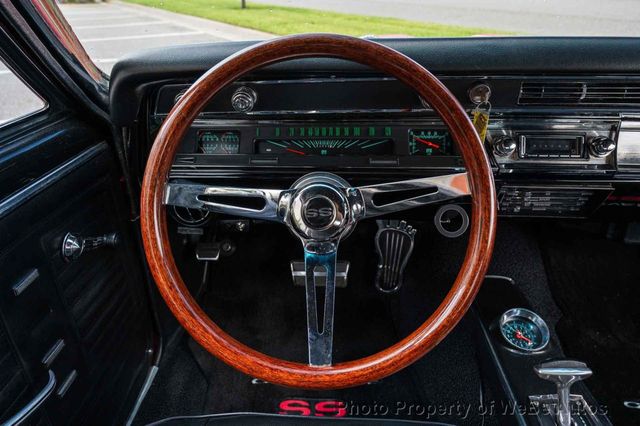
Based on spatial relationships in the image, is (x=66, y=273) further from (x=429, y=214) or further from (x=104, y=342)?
(x=429, y=214)

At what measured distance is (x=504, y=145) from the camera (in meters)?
1.52

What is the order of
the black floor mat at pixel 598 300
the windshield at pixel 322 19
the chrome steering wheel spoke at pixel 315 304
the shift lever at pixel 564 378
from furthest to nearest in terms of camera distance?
the black floor mat at pixel 598 300 < the windshield at pixel 322 19 < the shift lever at pixel 564 378 < the chrome steering wheel spoke at pixel 315 304

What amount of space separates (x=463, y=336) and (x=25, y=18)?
6.07 feet

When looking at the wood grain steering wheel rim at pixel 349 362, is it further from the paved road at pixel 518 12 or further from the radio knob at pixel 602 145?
the paved road at pixel 518 12

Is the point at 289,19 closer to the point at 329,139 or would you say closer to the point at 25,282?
the point at 329,139

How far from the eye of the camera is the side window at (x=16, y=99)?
1.47m

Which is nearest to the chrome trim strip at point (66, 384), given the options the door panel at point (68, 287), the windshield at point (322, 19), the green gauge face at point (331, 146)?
the door panel at point (68, 287)

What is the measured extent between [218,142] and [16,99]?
24.6 inches

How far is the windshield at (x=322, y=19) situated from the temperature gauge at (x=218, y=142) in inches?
12.7

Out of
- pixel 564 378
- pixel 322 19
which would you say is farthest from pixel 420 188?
pixel 322 19

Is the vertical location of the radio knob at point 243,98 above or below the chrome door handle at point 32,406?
above

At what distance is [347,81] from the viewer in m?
1.47

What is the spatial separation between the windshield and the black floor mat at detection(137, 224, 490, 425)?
85cm

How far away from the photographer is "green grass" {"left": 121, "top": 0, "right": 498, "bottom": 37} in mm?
1729
